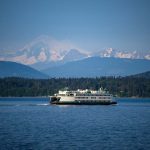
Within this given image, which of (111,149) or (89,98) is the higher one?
(89,98)

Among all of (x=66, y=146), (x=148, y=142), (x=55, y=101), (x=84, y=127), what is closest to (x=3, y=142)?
(x=66, y=146)

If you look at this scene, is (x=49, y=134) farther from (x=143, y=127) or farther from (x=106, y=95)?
(x=106, y=95)

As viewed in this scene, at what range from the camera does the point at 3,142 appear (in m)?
63.8

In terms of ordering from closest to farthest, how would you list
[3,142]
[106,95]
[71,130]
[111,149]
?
[111,149]
[3,142]
[71,130]
[106,95]

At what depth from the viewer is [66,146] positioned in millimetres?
61906

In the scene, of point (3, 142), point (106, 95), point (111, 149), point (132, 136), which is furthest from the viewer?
point (106, 95)

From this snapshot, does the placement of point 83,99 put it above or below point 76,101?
above

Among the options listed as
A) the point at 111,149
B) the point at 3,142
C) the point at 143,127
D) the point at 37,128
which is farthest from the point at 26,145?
the point at 143,127

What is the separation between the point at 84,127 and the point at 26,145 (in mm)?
25058

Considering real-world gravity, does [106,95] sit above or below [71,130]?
above

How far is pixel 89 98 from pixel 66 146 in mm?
127002

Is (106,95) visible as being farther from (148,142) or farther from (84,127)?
(148,142)

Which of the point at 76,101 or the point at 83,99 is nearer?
the point at 76,101

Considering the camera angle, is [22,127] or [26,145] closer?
[26,145]
